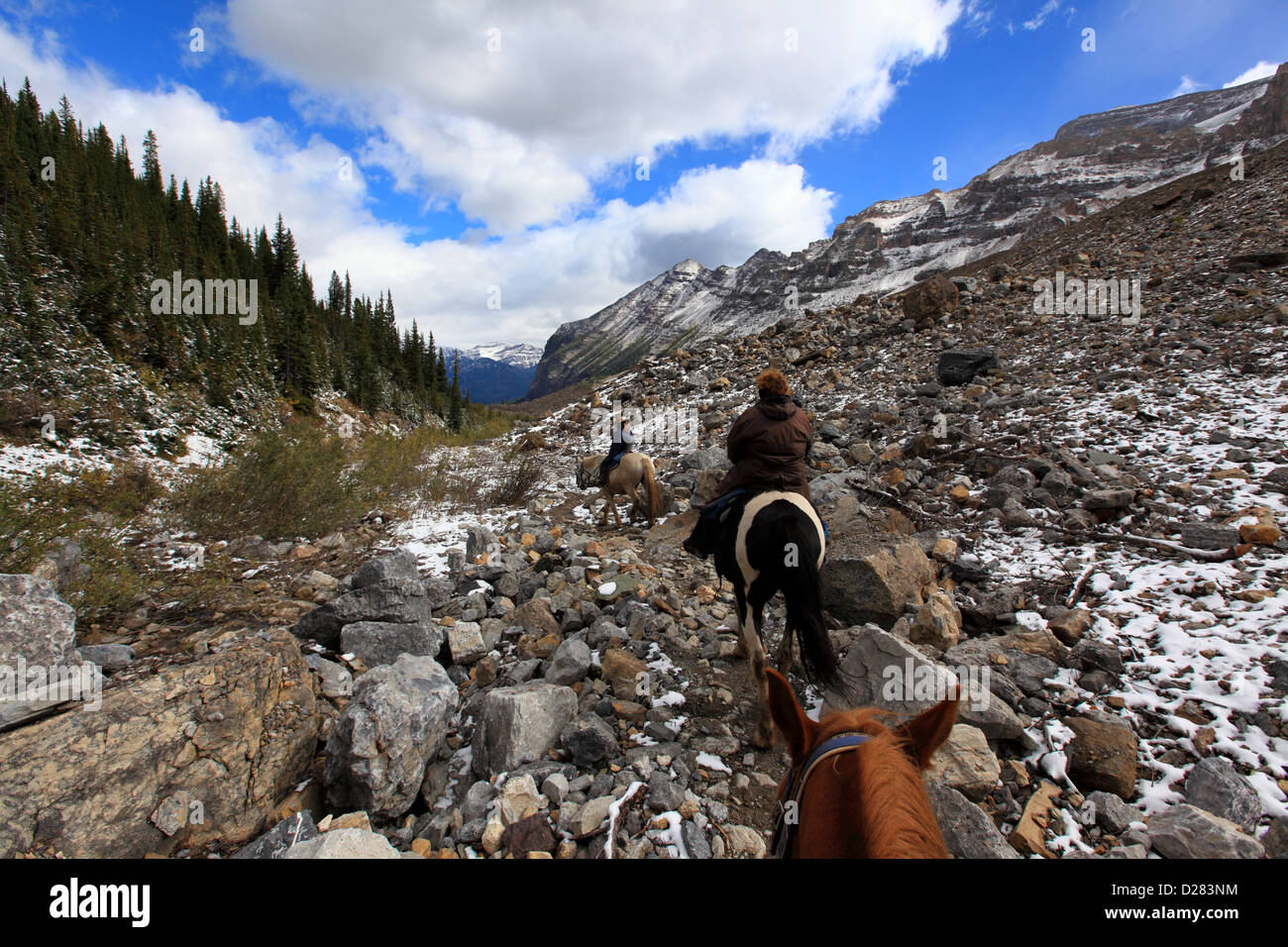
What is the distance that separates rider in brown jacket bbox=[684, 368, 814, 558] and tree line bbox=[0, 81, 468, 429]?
23.2 m

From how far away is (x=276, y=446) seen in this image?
24.6 feet

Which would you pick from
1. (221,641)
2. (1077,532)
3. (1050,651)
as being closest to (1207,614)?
(1050,651)

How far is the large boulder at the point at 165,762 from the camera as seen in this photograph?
2.07 metres

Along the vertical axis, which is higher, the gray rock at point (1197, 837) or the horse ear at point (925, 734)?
the horse ear at point (925, 734)

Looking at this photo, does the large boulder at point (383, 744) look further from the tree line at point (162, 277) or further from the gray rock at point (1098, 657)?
the tree line at point (162, 277)

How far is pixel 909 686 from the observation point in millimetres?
3059

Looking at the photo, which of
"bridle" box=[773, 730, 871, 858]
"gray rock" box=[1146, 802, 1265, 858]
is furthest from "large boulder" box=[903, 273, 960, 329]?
"bridle" box=[773, 730, 871, 858]

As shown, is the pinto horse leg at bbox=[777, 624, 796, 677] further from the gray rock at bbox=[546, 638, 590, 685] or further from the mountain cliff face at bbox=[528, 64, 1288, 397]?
the mountain cliff face at bbox=[528, 64, 1288, 397]

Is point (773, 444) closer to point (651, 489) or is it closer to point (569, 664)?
point (569, 664)

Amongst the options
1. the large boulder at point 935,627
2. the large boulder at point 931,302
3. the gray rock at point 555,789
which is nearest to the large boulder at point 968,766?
the large boulder at point 935,627

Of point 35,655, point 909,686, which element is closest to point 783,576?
point 909,686

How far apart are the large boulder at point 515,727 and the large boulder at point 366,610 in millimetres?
1557

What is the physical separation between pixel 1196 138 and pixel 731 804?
142 m
